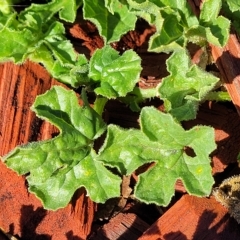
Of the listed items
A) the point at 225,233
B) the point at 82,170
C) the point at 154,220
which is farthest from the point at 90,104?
the point at 225,233

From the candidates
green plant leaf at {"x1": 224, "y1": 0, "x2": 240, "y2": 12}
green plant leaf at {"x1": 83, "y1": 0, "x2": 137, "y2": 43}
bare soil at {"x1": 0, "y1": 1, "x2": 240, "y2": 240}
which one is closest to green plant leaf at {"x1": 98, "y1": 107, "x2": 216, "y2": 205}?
bare soil at {"x1": 0, "y1": 1, "x2": 240, "y2": 240}

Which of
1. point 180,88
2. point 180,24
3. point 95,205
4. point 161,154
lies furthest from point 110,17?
point 95,205

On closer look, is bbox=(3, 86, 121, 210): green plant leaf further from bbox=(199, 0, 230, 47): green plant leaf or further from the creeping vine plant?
bbox=(199, 0, 230, 47): green plant leaf

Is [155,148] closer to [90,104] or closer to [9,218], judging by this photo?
[90,104]

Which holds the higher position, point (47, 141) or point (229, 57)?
point (229, 57)

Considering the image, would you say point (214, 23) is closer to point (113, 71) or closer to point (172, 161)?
point (113, 71)
